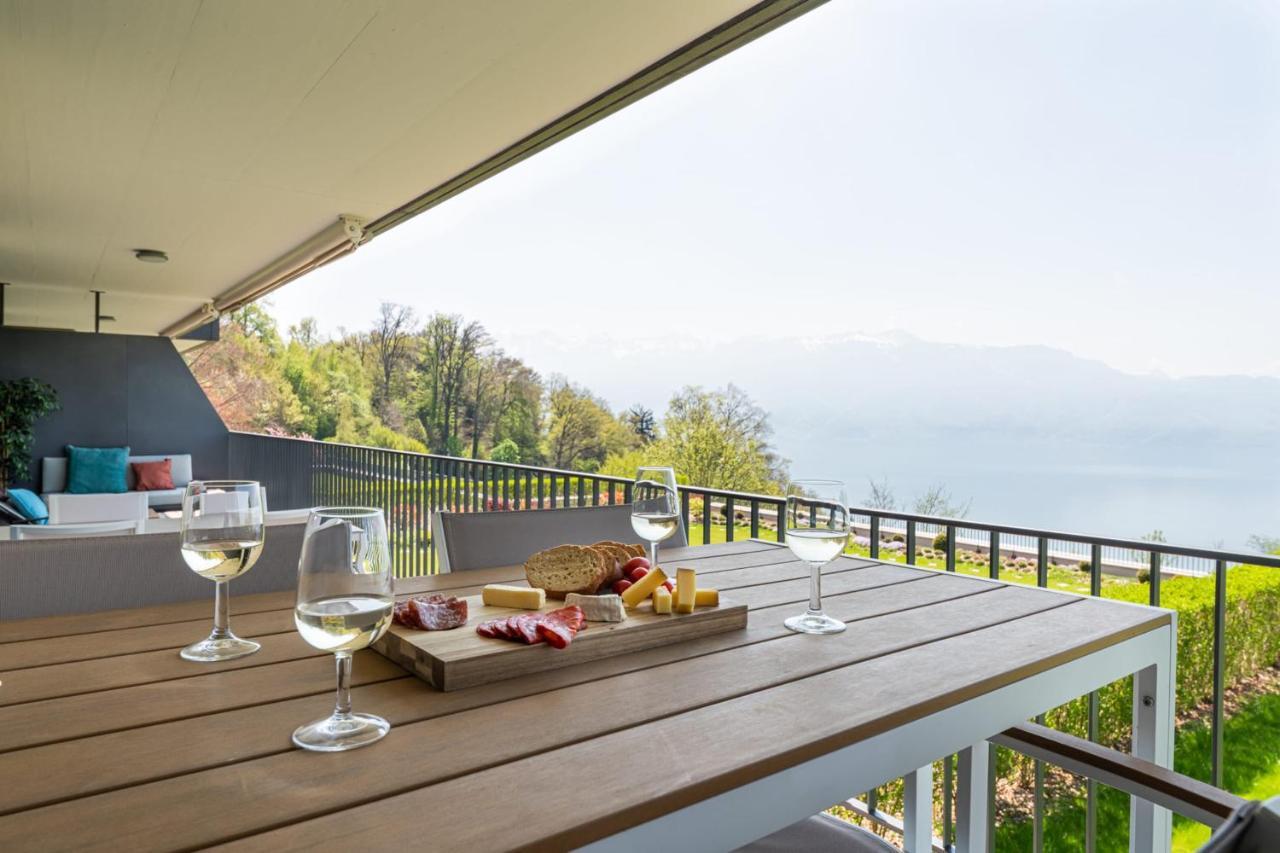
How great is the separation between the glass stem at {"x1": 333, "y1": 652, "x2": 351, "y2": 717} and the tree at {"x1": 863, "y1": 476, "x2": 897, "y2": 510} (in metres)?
17.1

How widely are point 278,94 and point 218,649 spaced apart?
110 inches

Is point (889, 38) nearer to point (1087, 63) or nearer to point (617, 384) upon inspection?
point (1087, 63)

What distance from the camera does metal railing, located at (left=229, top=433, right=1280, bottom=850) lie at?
7.18 feet

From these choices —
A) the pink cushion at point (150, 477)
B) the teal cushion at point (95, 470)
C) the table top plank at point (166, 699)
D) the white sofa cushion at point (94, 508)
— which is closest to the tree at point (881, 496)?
the pink cushion at point (150, 477)

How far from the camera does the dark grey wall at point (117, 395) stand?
25.7 feet

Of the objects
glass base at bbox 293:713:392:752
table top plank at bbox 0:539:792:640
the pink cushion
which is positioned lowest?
the pink cushion

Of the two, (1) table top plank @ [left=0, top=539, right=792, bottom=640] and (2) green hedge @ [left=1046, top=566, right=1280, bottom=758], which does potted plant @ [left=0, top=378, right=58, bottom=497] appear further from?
(2) green hedge @ [left=1046, top=566, right=1280, bottom=758]

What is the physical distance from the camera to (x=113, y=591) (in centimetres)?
134

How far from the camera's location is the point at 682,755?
29.9 inches

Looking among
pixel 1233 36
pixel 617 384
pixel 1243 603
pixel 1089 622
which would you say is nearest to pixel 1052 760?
pixel 1089 622

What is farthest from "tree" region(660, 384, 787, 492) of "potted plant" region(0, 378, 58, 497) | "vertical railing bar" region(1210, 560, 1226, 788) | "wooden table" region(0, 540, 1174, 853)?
"wooden table" region(0, 540, 1174, 853)

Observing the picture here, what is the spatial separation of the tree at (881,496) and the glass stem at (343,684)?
1709 cm

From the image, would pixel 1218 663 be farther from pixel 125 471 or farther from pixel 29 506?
pixel 125 471

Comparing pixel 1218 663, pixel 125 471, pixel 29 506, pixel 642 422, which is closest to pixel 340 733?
pixel 1218 663
